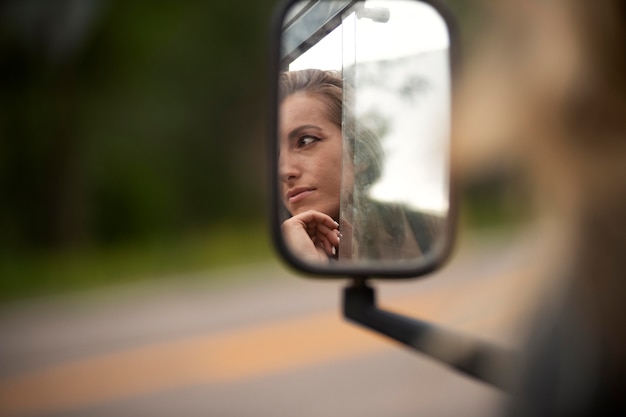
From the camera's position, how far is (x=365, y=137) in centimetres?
195

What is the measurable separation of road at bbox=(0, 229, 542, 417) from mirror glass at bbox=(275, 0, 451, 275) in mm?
2558

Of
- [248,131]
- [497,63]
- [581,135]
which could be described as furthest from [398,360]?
[248,131]

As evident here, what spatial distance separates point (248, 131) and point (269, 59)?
17396 mm

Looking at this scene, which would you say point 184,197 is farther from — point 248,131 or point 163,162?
point 248,131

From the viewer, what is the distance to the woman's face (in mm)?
1948

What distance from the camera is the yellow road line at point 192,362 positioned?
24.8ft

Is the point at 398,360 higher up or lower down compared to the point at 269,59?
lower down

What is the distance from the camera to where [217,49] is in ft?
63.0

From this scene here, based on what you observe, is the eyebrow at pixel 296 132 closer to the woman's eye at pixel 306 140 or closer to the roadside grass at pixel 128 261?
the woman's eye at pixel 306 140

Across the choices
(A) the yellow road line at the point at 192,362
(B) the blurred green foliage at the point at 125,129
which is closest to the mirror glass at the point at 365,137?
(A) the yellow road line at the point at 192,362

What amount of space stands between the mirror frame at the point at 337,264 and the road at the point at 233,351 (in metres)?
2.69

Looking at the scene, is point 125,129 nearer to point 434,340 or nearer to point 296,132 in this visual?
point 296,132

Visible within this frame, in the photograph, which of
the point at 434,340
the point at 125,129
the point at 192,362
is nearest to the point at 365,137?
the point at 434,340

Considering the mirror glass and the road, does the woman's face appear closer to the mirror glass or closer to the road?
the mirror glass
